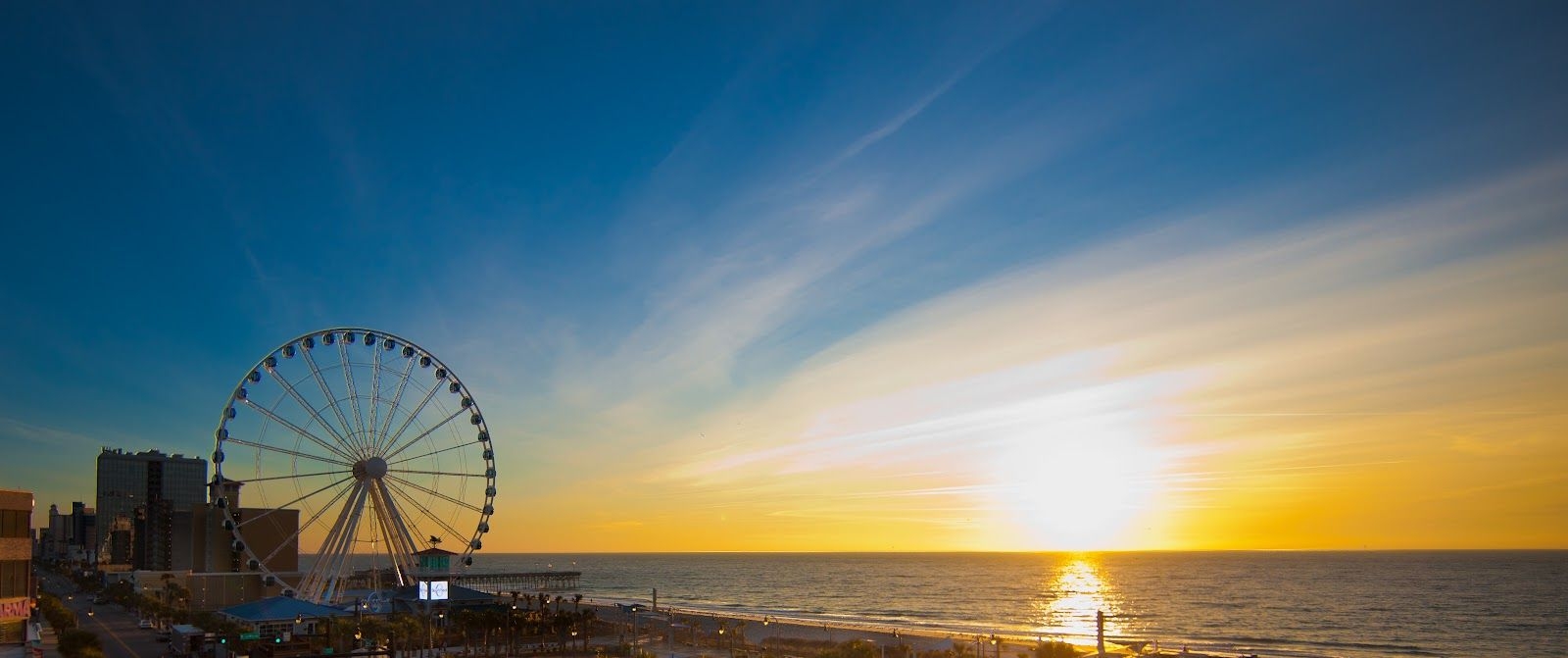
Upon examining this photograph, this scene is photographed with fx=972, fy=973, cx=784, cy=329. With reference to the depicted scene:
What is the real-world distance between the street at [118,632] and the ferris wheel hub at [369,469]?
11.4 metres

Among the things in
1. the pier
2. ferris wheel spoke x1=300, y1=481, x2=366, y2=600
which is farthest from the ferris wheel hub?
the pier

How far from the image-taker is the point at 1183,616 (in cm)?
8731

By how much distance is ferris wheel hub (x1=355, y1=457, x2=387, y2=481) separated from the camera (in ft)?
168

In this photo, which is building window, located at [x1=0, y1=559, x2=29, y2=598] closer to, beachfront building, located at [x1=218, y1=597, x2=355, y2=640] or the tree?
the tree

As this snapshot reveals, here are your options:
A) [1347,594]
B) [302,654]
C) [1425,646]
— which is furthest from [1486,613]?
[302,654]

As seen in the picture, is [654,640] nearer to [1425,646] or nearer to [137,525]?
[1425,646]

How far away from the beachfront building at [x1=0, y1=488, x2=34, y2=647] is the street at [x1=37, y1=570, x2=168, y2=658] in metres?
3.61

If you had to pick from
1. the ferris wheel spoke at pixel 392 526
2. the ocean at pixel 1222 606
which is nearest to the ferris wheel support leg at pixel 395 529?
the ferris wheel spoke at pixel 392 526

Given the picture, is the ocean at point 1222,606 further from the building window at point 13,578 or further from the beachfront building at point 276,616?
the building window at point 13,578

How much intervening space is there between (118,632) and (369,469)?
17990 mm

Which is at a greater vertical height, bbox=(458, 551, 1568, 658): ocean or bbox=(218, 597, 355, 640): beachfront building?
bbox=(218, 597, 355, 640): beachfront building

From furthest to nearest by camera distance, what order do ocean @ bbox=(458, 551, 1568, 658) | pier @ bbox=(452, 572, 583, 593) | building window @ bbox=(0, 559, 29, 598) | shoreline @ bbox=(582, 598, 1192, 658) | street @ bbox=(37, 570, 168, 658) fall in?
pier @ bbox=(452, 572, 583, 593) < ocean @ bbox=(458, 551, 1568, 658) < shoreline @ bbox=(582, 598, 1192, 658) < street @ bbox=(37, 570, 168, 658) < building window @ bbox=(0, 559, 29, 598)

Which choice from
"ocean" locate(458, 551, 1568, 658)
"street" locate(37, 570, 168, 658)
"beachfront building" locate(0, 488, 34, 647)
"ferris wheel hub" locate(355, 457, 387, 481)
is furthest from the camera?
"ocean" locate(458, 551, 1568, 658)

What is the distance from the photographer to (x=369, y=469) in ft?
168
